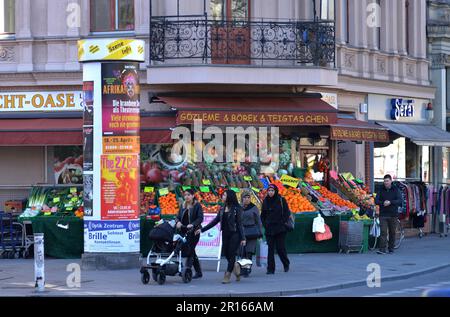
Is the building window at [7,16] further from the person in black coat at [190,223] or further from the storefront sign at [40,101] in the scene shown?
the person in black coat at [190,223]

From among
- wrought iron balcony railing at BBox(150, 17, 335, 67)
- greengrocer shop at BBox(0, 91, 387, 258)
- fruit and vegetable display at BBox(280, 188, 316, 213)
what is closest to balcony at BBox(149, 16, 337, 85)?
wrought iron balcony railing at BBox(150, 17, 335, 67)

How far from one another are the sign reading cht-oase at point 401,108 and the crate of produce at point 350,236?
747cm

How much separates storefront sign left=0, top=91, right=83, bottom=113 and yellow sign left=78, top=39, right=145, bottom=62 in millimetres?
5001

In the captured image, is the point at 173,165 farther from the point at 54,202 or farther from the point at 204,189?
the point at 54,202

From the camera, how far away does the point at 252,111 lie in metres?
26.1

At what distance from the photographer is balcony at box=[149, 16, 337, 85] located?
86.2ft

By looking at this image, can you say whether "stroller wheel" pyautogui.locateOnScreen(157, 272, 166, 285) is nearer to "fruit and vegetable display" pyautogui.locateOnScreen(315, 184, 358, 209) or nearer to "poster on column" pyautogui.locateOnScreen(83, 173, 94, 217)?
"poster on column" pyautogui.locateOnScreen(83, 173, 94, 217)

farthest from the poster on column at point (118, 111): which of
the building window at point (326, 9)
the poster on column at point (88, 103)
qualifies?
the building window at point (326, 9)

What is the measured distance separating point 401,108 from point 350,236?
8.25m

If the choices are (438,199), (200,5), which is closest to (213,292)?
(200,5)

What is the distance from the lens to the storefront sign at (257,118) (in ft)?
83.8

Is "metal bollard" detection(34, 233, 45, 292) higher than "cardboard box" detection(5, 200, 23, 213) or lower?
lower

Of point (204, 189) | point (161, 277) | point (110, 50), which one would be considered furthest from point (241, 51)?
point (161, 277)

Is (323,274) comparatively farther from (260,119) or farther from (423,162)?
(423,162)
